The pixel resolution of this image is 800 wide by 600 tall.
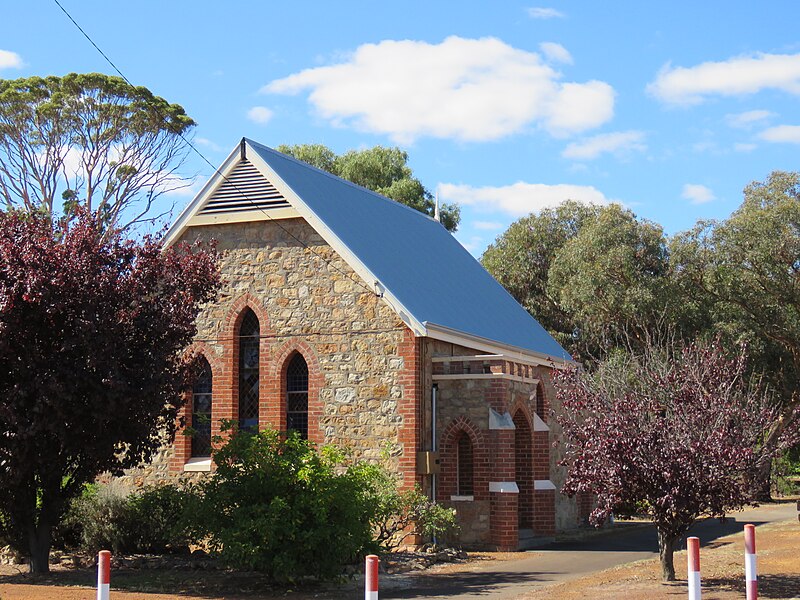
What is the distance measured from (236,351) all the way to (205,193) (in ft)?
12.2

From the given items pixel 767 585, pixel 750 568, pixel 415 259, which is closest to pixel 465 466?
pixel 415 259

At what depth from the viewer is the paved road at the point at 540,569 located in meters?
15.1

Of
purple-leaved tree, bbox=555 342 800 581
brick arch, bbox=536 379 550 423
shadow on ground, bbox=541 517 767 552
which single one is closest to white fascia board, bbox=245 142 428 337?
shadow on ground, bbox=541 517 767 552

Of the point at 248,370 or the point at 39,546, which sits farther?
the point at 248,370

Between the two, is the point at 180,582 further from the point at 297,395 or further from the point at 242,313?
the point at 242,313

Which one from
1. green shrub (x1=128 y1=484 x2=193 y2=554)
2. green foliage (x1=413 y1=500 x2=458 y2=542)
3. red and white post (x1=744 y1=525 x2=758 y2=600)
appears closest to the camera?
red and white post (x1=744 y1=525 x2=758 y2=600)

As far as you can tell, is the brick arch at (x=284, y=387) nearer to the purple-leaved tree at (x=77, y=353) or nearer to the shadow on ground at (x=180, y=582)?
the purple-leaved tree at (x=77, y=353)

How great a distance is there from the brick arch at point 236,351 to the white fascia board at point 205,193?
2.27 metres

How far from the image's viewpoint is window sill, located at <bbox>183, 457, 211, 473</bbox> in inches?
902

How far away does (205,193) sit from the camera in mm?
23766

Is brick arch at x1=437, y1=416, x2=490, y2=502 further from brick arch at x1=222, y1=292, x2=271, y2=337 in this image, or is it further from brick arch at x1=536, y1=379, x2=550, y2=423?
brick arch at x1=536, y1=379, x2=550, y2=423

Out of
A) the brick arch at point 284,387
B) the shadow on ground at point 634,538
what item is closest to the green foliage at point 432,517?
the brick arch at point 284,387

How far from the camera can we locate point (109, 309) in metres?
15.7

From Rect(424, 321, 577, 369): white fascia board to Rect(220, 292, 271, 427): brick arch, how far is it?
394cm
